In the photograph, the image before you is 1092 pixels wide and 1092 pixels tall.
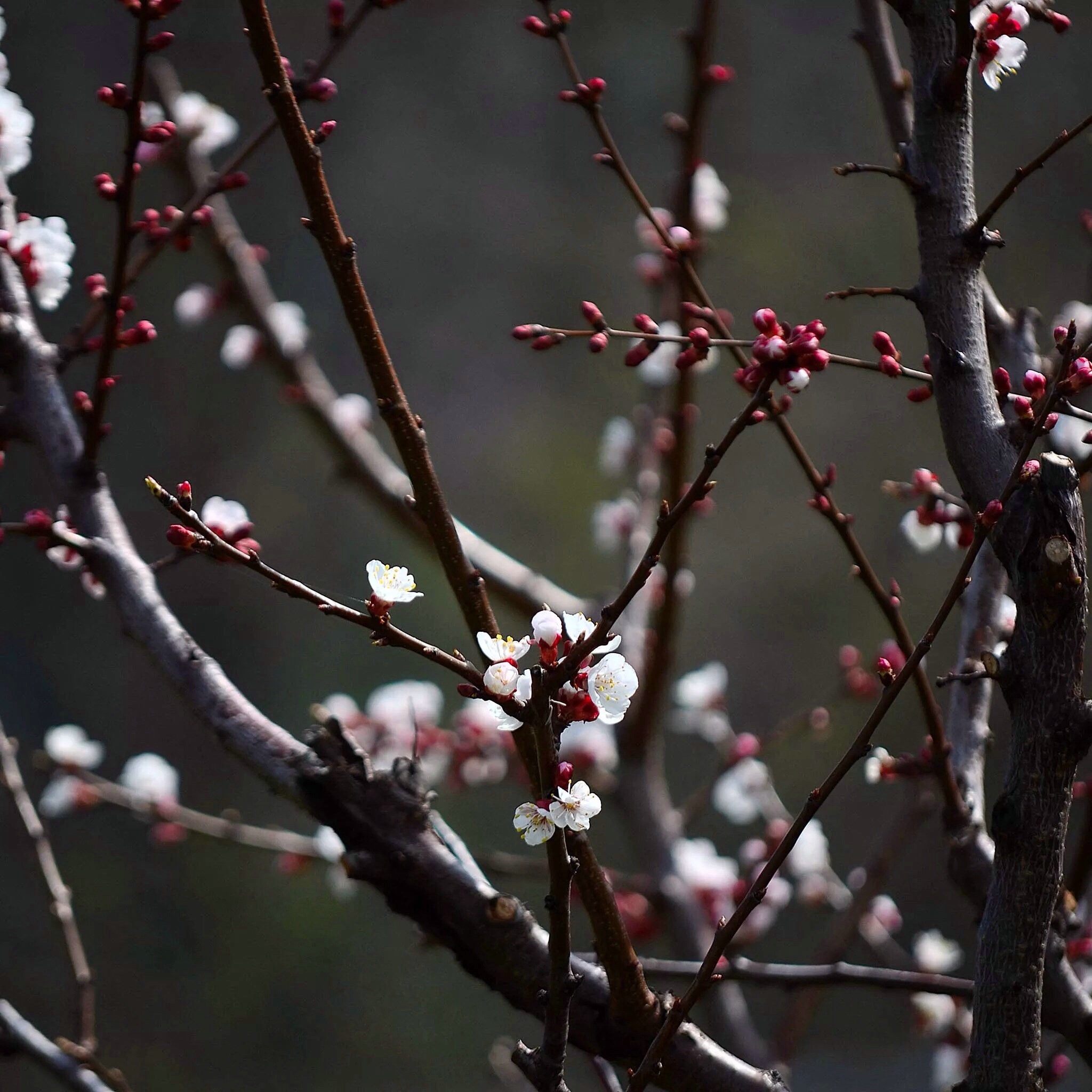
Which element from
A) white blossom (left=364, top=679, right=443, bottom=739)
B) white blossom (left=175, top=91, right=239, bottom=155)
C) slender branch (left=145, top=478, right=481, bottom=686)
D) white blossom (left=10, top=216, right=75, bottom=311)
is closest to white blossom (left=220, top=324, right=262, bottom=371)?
white blossom (left=175, top=91, right=239, bottom=155)

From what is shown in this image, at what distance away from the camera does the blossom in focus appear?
1.64 feet

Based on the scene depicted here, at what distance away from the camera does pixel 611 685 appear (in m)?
0.34

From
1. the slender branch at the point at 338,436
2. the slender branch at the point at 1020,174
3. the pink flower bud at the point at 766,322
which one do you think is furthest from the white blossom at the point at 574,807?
the slender branch at the point at 338,436

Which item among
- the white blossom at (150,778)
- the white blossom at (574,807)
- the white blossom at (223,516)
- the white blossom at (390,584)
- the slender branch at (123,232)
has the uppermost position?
the slender branch at (123,232)

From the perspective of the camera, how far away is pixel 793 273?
1976 mm

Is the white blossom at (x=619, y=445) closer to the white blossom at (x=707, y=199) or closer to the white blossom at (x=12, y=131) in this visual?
the white blossom at (x=707, y=199)

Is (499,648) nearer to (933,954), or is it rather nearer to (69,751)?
(69,751)

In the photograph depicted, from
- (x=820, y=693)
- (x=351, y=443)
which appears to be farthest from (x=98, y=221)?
(x=820, y=693)

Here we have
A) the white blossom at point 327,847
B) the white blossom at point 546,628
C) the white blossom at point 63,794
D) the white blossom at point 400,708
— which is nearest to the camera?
the white blossom at point 546,628

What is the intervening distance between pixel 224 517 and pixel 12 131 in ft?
0.86

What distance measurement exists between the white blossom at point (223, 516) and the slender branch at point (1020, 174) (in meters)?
0.37

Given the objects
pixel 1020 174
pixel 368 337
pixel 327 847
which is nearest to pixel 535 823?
pixel 368 337

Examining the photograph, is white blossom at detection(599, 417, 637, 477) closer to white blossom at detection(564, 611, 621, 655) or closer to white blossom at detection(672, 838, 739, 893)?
white blossom at detection(672, 838, 739, 893)

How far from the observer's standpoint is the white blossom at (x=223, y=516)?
0.51 metres
